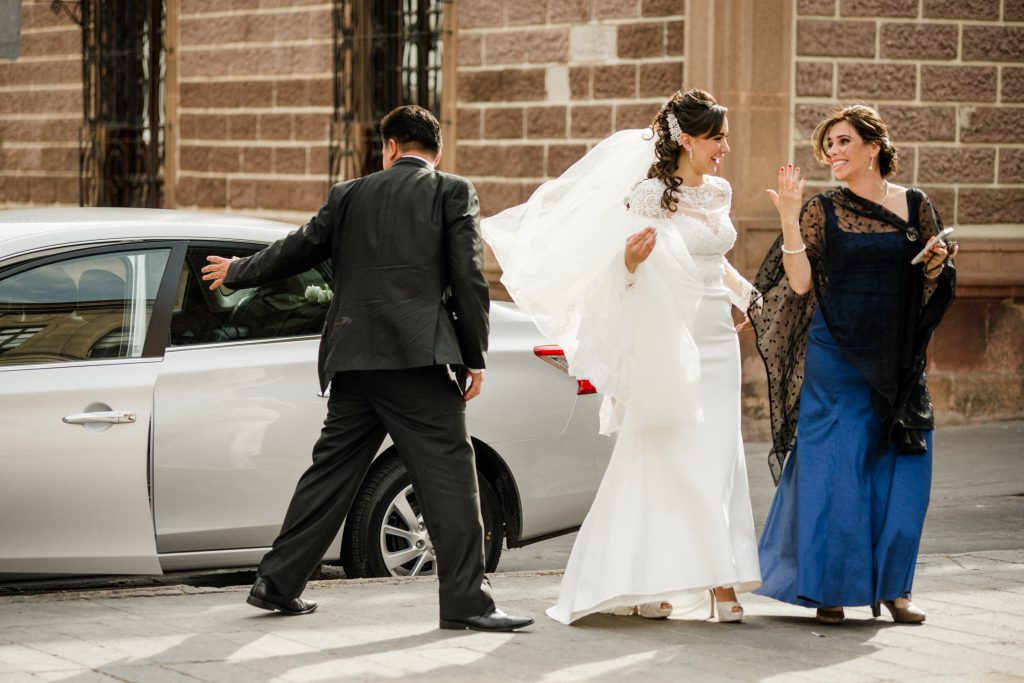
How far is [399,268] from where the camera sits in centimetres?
579

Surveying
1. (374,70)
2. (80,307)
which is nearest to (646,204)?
(80,307)

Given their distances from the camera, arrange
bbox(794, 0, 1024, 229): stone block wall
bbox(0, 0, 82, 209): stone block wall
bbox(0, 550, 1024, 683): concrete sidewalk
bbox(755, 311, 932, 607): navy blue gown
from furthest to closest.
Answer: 1. bbox(0, 0, 82, 209): stone block wall
2. bbox(794, 0, 1024, 229): stone block wall
3. bbox(755, 311, 932, 607): navy blue gown
4. bbox(0, 550, 1024, 683): concrete sidewalk

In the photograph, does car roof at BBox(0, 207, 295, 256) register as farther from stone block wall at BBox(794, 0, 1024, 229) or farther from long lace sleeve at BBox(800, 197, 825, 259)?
stone block wall at BBox(794, 0, 1024, 229)

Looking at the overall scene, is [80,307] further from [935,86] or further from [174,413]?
[935,86]

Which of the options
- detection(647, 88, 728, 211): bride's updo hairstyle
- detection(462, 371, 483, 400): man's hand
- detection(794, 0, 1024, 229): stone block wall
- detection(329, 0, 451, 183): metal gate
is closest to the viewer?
detection(462, 371, 483, 400): man's hand

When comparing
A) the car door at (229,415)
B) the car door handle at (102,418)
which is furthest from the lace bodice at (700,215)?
the car door handle at (102,418)

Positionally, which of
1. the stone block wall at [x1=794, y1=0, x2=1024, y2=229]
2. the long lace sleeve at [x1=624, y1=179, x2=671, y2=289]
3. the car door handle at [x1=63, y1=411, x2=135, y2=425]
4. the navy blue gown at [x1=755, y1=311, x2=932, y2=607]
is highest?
the stone block wall at [x1=794, y1=0, x2=1024, y2=229]

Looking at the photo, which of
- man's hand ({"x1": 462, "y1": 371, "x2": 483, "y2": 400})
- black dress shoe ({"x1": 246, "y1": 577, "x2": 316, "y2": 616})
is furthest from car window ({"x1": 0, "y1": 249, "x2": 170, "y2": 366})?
man's hand ({"x1": 462, "y1": 371, "x2": 483, "y2": 400})

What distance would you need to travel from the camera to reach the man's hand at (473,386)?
5.89m

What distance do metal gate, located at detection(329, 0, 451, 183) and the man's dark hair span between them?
8.25 meters

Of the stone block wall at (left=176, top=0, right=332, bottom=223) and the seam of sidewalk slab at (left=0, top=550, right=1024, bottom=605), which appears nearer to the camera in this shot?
the seam of sidewalk slab at (left=0, top=550, right=1024, bottom=605)

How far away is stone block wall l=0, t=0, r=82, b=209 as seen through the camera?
59.9 ft

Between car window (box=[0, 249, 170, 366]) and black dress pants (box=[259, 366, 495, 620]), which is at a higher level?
car window (box=[0, 249, 170, 366])

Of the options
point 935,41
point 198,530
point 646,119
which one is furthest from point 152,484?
point 935,41
